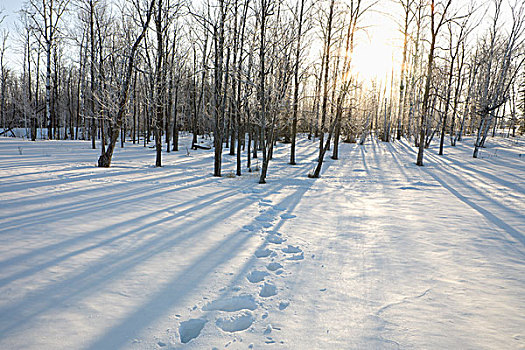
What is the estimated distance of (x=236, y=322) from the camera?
245cm

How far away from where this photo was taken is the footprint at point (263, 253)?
3.89 metres

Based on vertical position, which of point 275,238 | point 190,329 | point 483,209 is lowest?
point 190,329

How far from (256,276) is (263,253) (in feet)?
2.23

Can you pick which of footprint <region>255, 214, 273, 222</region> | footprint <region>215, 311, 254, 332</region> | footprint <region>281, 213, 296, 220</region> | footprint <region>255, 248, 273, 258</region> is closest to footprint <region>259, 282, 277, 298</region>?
footprint <region>215, 311, 254, 332</region>

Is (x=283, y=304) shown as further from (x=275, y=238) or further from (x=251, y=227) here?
(x=251, y=227)

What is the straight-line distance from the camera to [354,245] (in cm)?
443

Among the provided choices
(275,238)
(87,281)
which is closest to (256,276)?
Answer: (275,238)

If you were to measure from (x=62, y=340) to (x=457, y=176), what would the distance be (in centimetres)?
1312

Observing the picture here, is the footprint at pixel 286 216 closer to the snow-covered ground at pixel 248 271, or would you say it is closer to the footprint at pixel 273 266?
A: the snow-covered ground at pixel 248 271

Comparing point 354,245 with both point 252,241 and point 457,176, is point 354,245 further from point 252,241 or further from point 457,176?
point 457,176

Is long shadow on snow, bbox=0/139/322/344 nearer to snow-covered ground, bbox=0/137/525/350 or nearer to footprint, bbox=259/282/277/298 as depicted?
snow-covered ground, bbox=0/137/525/350

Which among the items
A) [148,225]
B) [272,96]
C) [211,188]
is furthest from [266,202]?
[272,96]

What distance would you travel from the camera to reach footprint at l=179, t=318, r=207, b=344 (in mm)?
2236

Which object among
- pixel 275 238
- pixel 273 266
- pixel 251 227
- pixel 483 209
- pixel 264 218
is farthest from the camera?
pixel 483 209
